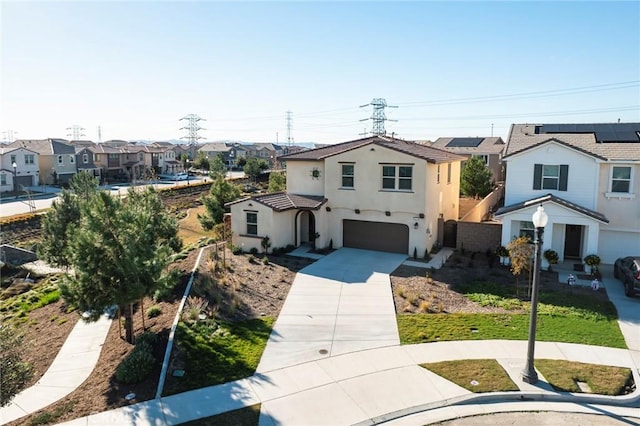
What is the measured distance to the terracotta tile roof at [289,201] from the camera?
24.3m

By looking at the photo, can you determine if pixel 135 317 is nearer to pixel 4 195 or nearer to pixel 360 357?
pixel 360 357

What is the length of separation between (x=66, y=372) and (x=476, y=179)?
32.9m

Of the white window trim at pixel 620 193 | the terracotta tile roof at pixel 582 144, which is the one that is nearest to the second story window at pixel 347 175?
the terracotta tile roof at pixel 582 144

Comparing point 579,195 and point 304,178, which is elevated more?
point 304,178

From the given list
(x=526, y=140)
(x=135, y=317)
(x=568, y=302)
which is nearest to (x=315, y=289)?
(x=135, y=317)

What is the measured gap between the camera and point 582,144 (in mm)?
23562

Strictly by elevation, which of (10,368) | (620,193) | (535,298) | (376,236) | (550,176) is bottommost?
(10,368)

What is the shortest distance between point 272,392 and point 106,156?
74.4m

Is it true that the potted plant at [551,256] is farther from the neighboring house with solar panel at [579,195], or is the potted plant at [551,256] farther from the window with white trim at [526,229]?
the window with white trim at [526,229]

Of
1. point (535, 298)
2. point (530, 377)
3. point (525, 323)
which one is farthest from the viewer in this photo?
point (525, 323)

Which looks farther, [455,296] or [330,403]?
[455,296]

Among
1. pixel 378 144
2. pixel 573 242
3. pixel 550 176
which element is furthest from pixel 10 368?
pixel 573 242

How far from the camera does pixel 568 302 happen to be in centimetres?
1689

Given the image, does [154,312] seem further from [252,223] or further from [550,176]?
[550,176]
